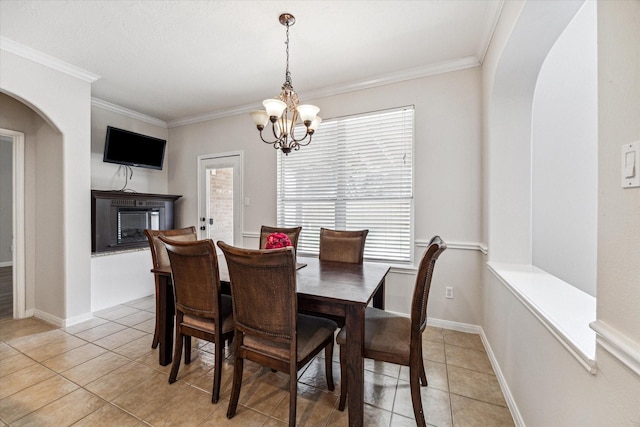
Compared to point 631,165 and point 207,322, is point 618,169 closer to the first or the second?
point 631,165

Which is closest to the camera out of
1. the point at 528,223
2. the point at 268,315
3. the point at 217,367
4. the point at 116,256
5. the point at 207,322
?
the point at 268,315

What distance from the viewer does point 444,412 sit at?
168 centimetres

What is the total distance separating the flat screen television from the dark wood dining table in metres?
2.44

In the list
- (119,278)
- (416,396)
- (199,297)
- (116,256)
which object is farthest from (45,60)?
(416,396)

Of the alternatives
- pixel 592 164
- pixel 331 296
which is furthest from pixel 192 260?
pixel 592 164

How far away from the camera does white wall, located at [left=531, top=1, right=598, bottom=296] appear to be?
8.31 feet

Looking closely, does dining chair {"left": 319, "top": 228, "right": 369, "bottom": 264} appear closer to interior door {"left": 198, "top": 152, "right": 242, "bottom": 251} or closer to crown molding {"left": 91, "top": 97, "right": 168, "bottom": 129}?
interior door {"left": 198, "top": 152, "right": 242, "bottom": 251}

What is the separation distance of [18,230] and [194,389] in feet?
9.98

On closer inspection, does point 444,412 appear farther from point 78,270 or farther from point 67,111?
point 67,111

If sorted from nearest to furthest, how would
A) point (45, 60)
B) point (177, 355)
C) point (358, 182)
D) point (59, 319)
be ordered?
point (177, 355) → point (45, 60) → point (59, 319) → point (358, 182)

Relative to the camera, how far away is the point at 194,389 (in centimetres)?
190

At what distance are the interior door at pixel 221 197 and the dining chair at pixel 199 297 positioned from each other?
225 centimetres

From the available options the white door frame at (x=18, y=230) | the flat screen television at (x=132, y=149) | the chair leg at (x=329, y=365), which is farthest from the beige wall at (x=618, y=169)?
the white door frame at (x=18, y=230)

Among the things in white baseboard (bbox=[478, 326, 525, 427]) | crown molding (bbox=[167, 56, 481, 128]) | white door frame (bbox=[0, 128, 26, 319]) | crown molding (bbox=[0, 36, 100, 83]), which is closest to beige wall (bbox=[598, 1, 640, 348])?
white baseboard (bbox=[478, 326, 525, 427])
